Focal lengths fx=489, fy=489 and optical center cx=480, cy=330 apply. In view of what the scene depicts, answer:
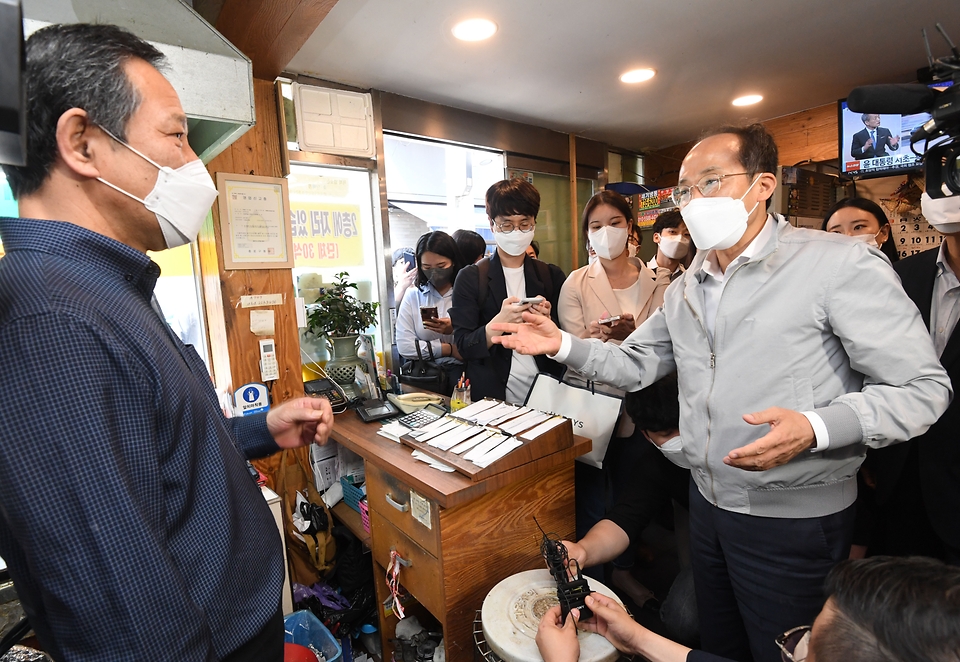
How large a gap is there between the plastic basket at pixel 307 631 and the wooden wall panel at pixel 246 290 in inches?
36.7

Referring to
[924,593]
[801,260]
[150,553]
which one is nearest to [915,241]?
[801,260]

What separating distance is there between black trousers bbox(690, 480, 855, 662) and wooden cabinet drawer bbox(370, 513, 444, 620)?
2.51 feet

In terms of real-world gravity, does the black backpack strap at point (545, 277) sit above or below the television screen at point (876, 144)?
below

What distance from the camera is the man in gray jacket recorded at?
1.00 meters

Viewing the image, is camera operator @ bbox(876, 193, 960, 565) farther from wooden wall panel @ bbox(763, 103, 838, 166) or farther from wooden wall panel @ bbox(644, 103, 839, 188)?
wooden wall panel @ bbox(644, 103, 839, 188)

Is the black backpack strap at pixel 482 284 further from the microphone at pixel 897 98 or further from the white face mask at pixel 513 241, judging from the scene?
the microphone at pixel 897 98

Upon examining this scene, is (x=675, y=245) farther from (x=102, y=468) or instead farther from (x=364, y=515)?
(x=102, y=468)

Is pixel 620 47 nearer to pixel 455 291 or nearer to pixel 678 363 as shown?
pixel 455 291

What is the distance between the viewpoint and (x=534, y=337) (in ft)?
5.01

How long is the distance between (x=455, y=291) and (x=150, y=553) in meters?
1.67

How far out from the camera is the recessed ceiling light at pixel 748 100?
3.65 m

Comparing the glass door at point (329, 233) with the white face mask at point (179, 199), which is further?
the glass door at point (329, 233)

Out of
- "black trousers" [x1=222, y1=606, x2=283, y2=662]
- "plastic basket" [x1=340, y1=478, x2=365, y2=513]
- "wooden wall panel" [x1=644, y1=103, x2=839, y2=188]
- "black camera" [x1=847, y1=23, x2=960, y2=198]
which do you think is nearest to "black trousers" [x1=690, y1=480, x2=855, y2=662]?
"black camera" [x1=847, y1=23, x2=960, y2=198]

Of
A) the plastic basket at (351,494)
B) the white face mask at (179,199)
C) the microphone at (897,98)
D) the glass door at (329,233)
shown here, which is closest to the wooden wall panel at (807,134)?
the glass door at (329,233)
